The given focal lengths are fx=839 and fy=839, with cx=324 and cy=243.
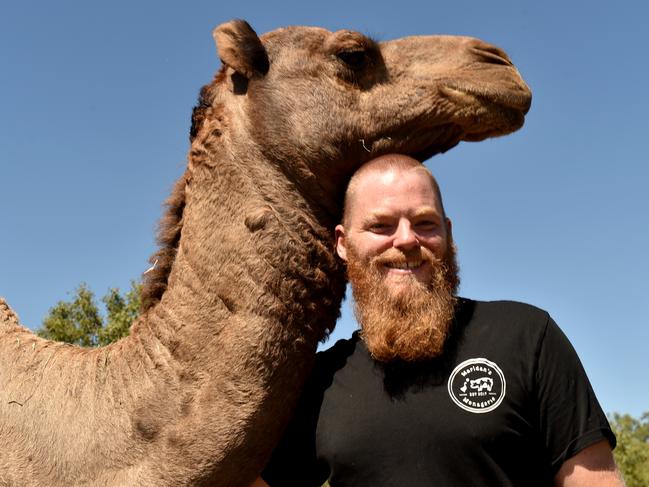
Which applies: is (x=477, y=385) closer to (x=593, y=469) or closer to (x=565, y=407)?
(x=565, y=407)

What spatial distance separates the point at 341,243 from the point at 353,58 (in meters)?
1.01

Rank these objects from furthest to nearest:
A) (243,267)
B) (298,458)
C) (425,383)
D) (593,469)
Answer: (243,267) → (298,458) → (425,383) → (593,469)

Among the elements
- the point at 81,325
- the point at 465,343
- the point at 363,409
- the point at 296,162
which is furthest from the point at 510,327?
the point at 81,325

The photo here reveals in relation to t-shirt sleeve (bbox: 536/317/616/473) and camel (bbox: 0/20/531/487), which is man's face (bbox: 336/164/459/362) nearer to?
camel (bbox: 0/20/531/487)

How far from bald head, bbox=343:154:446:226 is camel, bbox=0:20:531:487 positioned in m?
0.10

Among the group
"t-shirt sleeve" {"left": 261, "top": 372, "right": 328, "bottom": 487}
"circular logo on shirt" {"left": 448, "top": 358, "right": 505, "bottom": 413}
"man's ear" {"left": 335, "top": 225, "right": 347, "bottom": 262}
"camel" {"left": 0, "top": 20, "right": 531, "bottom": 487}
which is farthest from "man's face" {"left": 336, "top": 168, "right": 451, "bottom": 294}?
"t-shirt sleeve" {"left": 261, "top": 372, "right": 328, "bottom": 487}

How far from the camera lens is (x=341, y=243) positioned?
4.38m

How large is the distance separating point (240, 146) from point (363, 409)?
1.54m

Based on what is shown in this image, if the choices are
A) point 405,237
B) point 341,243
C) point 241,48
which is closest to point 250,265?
point 341,243

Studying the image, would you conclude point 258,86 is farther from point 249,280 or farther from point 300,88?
point 249,280

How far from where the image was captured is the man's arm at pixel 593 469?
342cm

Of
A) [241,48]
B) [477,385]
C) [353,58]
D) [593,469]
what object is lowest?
[593,469]

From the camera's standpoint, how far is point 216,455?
3.77 meters

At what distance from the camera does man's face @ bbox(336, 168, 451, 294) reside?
410 cm
